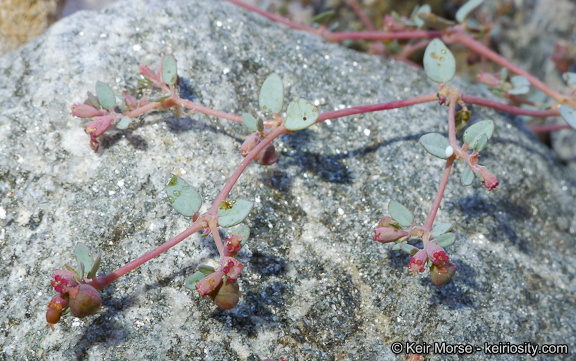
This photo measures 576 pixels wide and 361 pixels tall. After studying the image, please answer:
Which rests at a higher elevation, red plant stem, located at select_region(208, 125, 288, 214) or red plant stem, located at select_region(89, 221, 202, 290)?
red plant stem, located at select_region(208, 125, 288, 214)

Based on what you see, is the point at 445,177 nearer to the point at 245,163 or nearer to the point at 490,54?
the point at 245,163

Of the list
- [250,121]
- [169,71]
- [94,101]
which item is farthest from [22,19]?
[250,121]

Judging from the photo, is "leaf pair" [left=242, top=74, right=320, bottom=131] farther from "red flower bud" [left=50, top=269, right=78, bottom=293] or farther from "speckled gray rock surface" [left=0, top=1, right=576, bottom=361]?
"red flower bud" [left=50, top=269, right=78, bottom=293]

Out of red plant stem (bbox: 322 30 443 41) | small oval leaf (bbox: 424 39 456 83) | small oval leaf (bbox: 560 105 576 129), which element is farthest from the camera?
red plant stem (bbox: 322 30 443 41)

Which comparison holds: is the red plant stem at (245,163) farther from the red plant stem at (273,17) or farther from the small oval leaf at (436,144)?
the red plant stem at (273,17)

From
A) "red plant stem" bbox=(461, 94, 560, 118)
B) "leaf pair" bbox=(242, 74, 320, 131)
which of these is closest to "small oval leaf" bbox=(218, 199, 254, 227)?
"leaf pair" bbox=(242, 74, 320, 131)

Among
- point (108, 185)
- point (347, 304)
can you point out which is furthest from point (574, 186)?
point (108, 185)

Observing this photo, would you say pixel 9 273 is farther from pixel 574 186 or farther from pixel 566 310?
pixel 574 186
